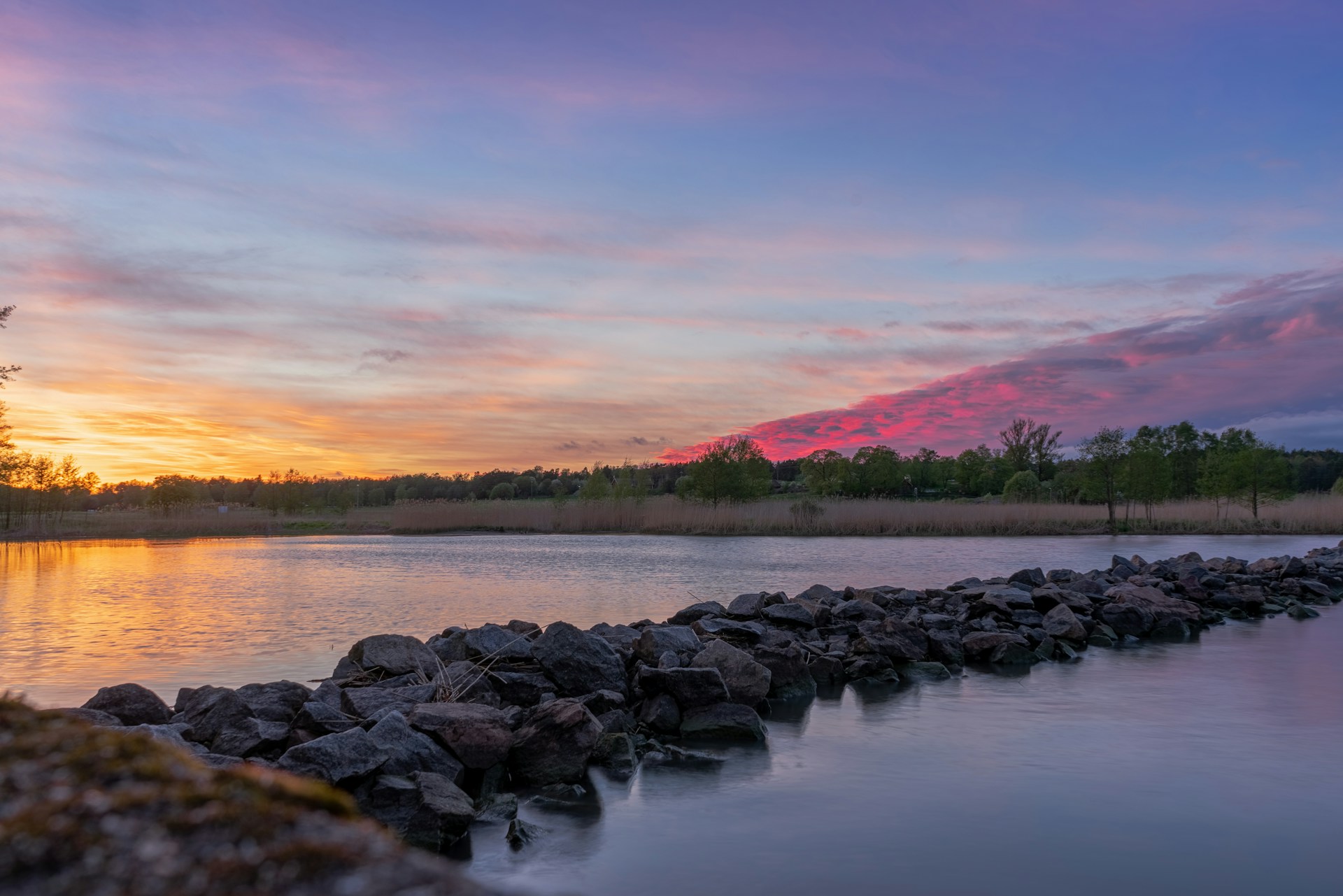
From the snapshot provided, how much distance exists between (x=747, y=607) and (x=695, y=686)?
13.5ft

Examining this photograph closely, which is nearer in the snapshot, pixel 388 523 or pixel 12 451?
pixel 12 451

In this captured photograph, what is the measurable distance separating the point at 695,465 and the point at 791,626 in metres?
39.9

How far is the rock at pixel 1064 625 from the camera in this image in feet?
40.5

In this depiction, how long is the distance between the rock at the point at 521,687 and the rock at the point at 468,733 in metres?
1.50

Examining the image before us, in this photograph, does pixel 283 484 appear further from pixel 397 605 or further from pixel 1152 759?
pixel 1152 759

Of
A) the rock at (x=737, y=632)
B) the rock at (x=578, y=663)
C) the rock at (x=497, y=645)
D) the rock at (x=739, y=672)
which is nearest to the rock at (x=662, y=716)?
the rock at (x=578, y=663)

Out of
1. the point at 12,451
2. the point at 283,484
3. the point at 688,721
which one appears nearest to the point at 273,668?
the point at 688,721

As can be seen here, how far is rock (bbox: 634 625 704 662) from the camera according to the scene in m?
9.20

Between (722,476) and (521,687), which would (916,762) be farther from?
(722,476)

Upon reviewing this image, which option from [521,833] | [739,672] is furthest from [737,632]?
[521,833]

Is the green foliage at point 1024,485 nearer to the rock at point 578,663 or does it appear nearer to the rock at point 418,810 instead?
the rock at point 578,663

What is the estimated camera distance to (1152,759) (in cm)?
722

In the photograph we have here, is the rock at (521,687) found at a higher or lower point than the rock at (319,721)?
lower

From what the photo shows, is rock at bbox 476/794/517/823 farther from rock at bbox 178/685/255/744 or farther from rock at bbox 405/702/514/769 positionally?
rock at bbox 178/685/255/744
